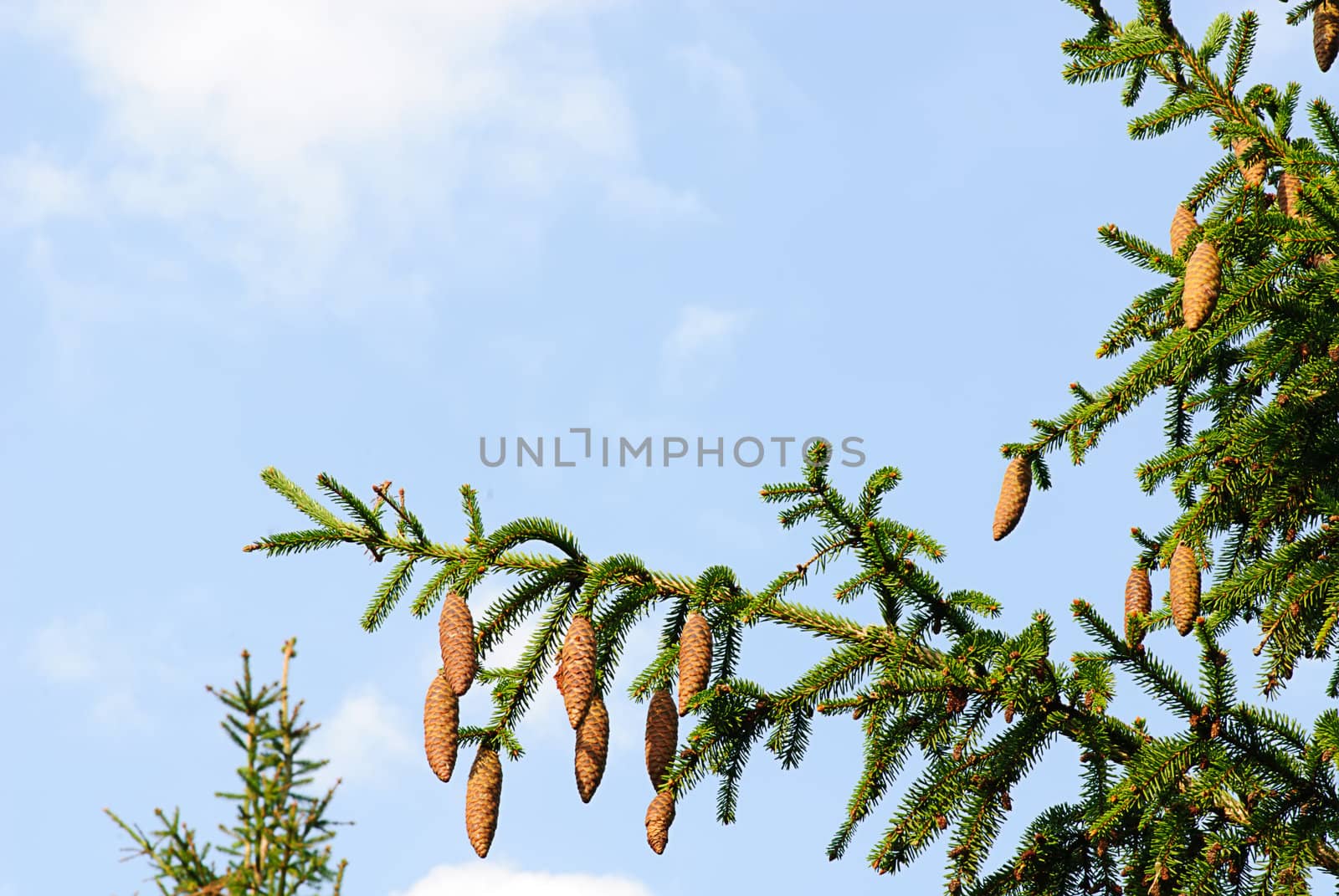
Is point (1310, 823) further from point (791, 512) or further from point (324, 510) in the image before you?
point (324, 510)

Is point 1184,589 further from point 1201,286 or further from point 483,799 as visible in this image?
point 483,799

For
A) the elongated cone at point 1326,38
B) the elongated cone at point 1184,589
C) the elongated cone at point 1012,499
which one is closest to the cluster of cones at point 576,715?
the elongated cone at point 1012,499

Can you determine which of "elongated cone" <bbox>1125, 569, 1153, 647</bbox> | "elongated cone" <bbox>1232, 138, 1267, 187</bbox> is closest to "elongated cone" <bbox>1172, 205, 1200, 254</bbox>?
"elongated cone" <bbox>1232, 138, 1267, 187</bbox>

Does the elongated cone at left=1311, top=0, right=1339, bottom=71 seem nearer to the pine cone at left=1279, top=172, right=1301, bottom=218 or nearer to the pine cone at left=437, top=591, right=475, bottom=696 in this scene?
the pine cone at left=1279, top=172, right=1301, bottom=218

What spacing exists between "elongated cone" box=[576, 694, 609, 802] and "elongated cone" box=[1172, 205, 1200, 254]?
3.50m

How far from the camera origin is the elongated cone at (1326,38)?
A: 7.12m

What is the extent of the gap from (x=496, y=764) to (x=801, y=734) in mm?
1144

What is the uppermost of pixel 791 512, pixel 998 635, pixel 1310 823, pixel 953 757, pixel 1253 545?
pixel 1253 545

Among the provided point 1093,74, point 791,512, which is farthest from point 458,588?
point 1093,74

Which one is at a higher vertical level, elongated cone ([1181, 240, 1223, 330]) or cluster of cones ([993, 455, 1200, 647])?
elongated cone ([1181, 240, 1223, 330])

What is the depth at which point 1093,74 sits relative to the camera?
245 inches

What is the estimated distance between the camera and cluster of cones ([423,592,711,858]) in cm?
417

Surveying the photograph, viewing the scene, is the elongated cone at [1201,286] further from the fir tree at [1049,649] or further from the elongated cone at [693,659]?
the elongated cone at [693,659]

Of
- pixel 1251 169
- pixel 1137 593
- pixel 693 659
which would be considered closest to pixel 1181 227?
pixel 1251 169
